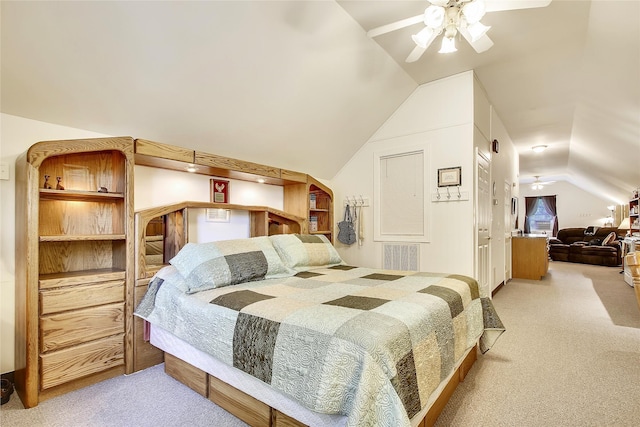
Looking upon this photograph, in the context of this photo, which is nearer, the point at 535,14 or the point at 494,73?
the point at 535,14

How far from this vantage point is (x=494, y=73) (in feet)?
11.3

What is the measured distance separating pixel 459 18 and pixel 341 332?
2113 mm

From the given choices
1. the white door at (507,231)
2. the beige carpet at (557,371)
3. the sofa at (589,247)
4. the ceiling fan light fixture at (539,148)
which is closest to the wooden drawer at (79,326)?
the beige carpet at (557,371)

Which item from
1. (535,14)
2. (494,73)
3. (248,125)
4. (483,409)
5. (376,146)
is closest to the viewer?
(483,409)

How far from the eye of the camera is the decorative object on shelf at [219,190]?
3.07m

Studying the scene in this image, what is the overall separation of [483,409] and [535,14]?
116 inches

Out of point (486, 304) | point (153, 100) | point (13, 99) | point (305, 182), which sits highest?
point (153, 100)

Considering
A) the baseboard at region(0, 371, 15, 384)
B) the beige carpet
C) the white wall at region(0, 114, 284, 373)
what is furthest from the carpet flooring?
the white wall at region(0, 114, 284, 373)

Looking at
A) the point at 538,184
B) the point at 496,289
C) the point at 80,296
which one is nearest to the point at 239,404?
the point at 80,296

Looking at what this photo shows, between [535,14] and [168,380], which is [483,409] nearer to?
[168,380]

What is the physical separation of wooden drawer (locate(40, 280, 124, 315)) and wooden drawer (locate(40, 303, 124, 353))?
38 mm

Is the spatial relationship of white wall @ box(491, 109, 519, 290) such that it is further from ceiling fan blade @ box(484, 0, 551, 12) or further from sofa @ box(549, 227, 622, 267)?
sofa @ box(549, 227, 622, 267)

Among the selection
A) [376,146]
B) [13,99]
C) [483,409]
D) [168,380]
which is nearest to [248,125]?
[13,99]

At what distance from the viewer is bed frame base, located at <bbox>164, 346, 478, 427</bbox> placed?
148 cm
